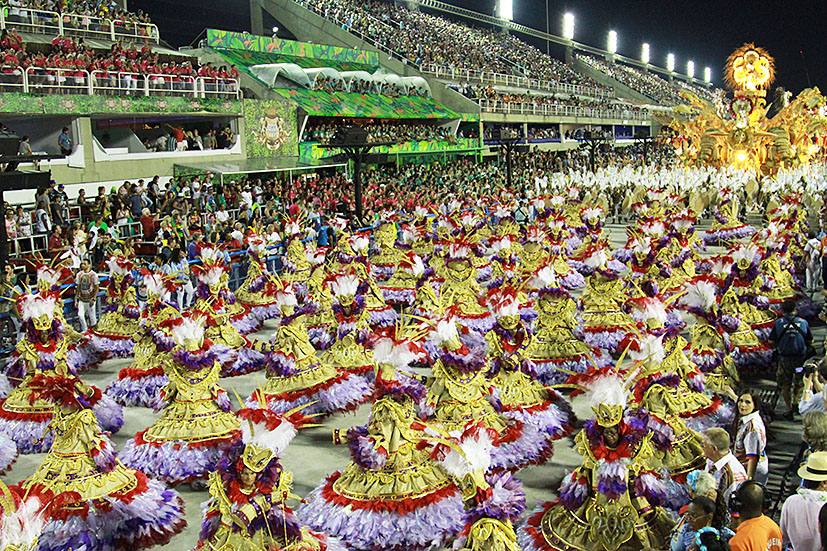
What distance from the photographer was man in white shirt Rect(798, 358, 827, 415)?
689 centimetres

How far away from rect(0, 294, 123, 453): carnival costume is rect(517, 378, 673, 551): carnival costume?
5.93m

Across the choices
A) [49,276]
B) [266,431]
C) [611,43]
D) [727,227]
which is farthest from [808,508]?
[611,43]

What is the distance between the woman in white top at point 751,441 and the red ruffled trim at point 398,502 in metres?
2.50

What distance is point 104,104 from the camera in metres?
23.7

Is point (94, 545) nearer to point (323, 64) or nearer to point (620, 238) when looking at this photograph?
point (620, 238)

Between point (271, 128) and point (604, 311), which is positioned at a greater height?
point (271, 128)

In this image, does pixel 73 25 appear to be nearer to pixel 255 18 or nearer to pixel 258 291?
pixel 258 291

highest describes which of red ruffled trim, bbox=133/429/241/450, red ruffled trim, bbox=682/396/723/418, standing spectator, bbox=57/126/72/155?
standing spectator, bbox=57/126/72/155

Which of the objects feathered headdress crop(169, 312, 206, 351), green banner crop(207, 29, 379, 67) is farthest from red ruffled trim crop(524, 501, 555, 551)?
green banner crop(207, 29, 379, 67)

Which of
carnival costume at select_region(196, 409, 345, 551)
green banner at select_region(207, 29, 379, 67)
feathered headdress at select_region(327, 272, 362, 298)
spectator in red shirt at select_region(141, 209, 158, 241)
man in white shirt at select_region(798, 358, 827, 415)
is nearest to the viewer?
carnival costume at select_region(196, 409, 345, 551)

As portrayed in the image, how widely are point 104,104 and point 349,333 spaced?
16.2 m

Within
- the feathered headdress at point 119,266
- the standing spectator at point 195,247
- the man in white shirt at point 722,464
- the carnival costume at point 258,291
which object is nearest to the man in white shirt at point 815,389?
the man in white shirt at point 722,464

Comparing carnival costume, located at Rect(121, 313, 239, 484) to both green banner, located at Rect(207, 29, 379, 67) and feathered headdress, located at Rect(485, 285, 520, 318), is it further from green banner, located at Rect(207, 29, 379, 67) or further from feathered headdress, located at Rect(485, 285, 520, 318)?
green banner, located at Rect(207, 29, 379, 67)

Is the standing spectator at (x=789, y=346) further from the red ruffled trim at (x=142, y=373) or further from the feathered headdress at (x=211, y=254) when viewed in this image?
the feathered headdress at (x=211, y=254)
